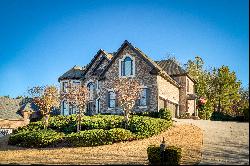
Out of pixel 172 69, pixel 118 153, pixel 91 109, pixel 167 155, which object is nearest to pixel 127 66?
pixel 91 109

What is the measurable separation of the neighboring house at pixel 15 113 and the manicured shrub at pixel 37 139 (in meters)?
26.0

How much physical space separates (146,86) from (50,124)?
37.3ft

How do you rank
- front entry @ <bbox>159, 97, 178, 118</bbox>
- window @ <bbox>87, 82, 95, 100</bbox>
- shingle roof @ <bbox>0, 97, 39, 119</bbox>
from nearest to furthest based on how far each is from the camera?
front entry @ <bbox>159, 97, 178, 118</bbox>
window @ <bbox>87, 82, 95, 100</bbox>
shingle roof @ <bbox>0, 97, 39, 119</bbox>

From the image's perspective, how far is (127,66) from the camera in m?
37.9

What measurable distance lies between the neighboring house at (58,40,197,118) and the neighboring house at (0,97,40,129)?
12.8 metres

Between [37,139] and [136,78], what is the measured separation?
14182 millimetres

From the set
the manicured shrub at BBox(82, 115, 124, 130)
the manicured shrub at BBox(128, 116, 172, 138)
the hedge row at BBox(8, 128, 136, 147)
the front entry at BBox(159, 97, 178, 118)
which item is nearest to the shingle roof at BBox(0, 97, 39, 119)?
the front entry at BBox(159, 97, 178, 118)

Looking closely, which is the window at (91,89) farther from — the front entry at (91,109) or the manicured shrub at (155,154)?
the manicured shrub at (155,154)

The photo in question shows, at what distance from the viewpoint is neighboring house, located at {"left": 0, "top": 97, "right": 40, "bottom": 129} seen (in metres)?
55.0

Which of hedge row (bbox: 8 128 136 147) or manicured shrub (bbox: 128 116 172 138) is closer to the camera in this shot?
hedge row (bbox: 8 128 136 147)

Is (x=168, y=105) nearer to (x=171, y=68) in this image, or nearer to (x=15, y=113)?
(x=171, y=68)

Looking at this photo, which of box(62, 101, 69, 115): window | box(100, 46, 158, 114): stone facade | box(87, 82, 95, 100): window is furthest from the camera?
box(62, 101, 69, 115): window

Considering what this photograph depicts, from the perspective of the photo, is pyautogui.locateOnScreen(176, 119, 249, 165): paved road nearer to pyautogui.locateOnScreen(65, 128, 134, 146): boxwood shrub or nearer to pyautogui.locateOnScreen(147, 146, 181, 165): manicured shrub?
pyautogui.locateOnScreen(147, 146, 181, 165): manicured shrub

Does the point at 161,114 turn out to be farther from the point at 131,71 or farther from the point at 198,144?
the point at 198,144
